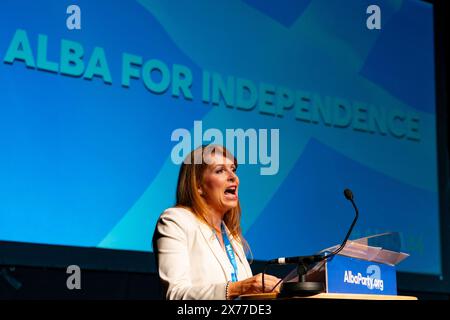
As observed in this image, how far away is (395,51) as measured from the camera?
5191 mm

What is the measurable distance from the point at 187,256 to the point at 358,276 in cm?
63

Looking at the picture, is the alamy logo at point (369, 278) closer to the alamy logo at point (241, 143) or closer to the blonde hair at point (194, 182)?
the blonde hair at point (194, 182)

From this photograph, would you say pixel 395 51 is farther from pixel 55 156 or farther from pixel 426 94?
pixel 55 156

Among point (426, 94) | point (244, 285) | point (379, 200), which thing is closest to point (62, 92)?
point (244, 285)

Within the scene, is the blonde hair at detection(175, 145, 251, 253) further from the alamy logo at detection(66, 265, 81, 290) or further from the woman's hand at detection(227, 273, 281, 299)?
the alamy logo at detection(66, 265, 81, 290)

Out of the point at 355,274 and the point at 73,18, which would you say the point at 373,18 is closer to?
the point at 73,18

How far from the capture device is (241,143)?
4.23 m

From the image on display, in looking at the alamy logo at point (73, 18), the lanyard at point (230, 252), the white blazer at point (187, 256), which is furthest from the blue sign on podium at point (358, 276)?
the alamy logo at point (73, 18)

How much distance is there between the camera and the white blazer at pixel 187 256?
2.64 m

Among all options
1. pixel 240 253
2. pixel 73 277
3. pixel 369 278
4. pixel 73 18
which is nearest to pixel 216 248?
pixel 240 253
